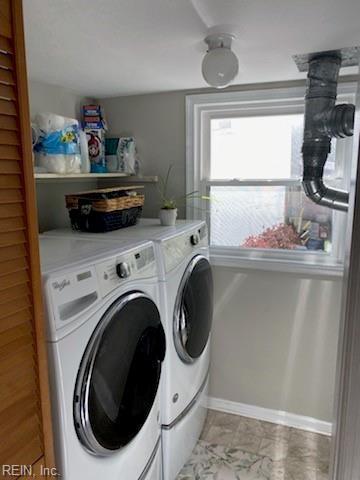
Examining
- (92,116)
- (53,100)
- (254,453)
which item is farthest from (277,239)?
(53,100)

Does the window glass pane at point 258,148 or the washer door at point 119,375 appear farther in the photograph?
the window glass pane at point 258,148

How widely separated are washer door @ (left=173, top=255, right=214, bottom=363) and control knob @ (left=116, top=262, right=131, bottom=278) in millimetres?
440

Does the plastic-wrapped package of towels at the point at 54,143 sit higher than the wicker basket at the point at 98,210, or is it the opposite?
the plastic-wrapped package of towels at the point at 54,143

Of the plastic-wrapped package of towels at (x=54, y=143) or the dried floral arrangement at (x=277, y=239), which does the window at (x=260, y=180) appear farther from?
the plastic-wrapped package of towels at (x=54, y=143)

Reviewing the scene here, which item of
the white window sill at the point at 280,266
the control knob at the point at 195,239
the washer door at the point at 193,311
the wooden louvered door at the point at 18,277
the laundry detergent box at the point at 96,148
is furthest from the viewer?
the laundry detergent box at the point at 96,148

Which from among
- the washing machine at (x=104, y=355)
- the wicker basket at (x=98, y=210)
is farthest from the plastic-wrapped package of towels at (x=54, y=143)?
the washing machine at (x=104, y=355)

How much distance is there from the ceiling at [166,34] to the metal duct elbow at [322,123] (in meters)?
0.14

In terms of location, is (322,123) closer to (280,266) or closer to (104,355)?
(280,266)

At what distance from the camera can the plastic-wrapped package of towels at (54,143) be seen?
1650 mm

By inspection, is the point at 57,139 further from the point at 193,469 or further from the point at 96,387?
the point at 193,469

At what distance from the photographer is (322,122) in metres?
1.80

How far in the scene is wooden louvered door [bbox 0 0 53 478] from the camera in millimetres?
759

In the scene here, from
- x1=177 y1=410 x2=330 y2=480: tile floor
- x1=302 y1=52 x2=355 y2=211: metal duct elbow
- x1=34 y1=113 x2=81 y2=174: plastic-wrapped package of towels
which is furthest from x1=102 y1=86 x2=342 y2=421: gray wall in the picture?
x1=34 y1=113 x2=81 y2=174: plastic-wrapped package of towels

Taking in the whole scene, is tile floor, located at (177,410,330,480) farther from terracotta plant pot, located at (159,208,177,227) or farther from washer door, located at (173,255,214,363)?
terracotta plant pot, located at (159,208,177,227)
